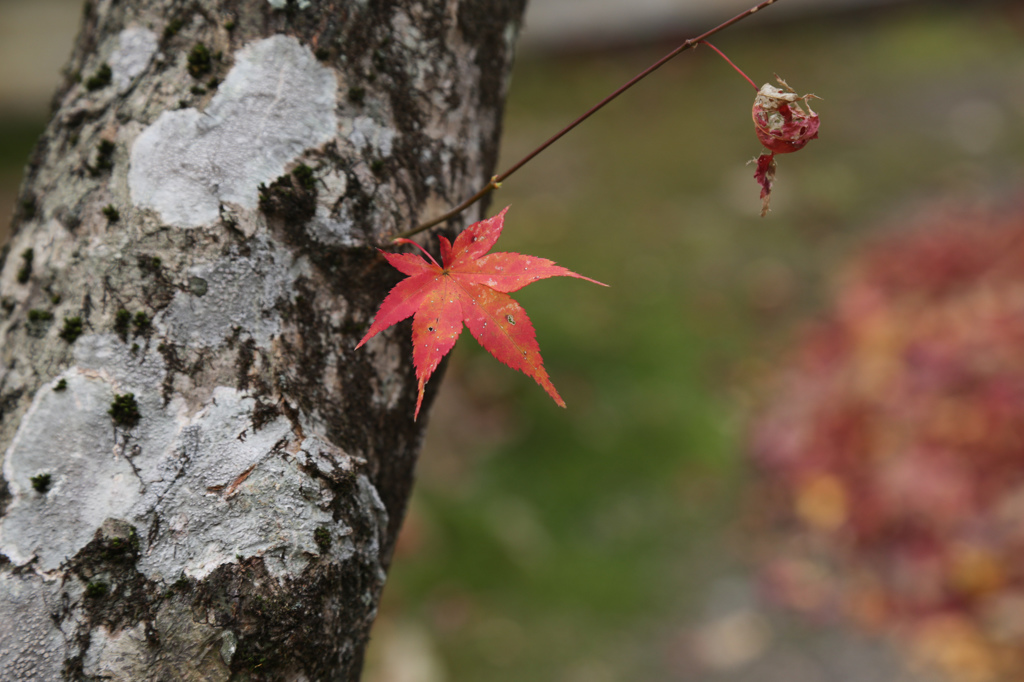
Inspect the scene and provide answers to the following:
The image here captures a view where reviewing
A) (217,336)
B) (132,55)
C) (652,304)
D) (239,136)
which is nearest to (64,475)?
(217,336)

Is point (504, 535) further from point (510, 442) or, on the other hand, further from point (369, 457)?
point (369, 457)

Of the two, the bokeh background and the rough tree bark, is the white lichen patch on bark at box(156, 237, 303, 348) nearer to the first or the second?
the rough tree bark

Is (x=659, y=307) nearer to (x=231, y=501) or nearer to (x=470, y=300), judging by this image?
(x=470, y=300)

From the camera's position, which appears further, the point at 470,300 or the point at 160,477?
the point at 470,300

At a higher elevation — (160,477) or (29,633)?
(160,477)

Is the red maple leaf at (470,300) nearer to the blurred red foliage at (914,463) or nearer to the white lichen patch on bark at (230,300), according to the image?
the white lichen patch on bark at (230,300)

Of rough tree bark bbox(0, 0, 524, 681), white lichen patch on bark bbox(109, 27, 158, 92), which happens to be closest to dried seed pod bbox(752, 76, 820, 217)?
rough tree bark bbox(0, 0, 524, 681)

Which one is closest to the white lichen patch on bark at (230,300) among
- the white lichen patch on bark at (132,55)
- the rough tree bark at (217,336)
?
the rough tree bark at (217,336)
